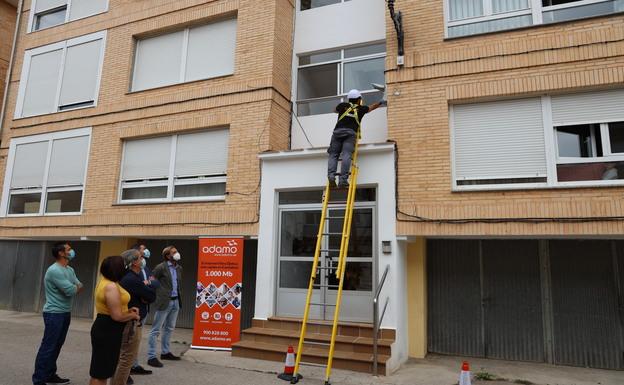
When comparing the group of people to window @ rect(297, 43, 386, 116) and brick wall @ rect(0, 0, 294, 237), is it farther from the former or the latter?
window @ rect(297, 43, 386, 116)

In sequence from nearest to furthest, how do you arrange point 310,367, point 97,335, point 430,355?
point 97,335
point 310,367
point 430,355

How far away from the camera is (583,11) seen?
7840 mm

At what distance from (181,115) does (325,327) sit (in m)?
6.04

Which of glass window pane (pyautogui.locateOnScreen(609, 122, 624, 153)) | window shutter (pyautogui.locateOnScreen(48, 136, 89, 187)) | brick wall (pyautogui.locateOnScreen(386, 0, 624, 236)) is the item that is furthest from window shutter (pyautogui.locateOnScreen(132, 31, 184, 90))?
glass window pane (pyautogui.locateOnScreen(609, 122, 624, 153))

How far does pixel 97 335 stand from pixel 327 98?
737cm

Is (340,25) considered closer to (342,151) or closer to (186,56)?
(186,56)

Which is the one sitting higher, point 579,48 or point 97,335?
point 579,48

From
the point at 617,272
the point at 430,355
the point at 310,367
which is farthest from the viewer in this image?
the point at 430,355

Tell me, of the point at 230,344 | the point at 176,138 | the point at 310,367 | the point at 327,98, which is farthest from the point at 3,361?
the point at 327,98

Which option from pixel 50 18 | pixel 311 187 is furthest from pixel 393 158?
pixel 50 18

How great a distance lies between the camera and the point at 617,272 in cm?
788

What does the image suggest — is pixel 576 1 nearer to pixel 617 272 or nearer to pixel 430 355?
pixel 617 272

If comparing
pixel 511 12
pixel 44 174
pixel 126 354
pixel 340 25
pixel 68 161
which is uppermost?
pixel 340 25

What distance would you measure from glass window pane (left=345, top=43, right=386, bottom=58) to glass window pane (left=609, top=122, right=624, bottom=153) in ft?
15.9
